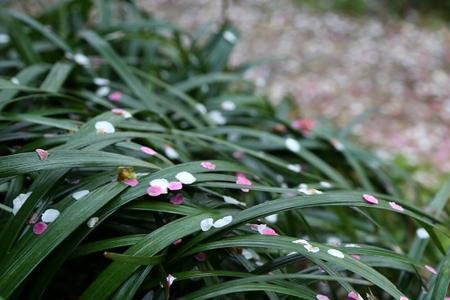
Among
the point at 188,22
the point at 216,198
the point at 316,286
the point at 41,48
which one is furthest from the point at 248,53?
the point at 216,198

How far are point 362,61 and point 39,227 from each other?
3291 mm

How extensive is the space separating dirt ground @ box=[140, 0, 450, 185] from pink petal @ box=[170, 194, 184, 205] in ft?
5.83

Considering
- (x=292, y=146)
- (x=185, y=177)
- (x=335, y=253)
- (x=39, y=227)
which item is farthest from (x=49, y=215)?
(x=292, y=146)

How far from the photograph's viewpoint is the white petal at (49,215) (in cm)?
93

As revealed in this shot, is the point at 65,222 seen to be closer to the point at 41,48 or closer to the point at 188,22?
the point at 41,48

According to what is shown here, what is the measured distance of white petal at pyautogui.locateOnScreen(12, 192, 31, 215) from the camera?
3.14ft

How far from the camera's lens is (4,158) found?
938 millimetres

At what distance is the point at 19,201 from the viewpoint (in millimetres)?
968

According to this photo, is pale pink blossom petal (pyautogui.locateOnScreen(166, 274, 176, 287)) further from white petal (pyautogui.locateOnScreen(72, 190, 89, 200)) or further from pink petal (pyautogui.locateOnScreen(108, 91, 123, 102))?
pink petal (pyautogui.locateOnScreen(108, 91, 123, 102))

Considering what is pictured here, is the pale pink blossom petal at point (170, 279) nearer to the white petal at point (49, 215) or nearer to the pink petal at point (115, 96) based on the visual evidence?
the white petal at point (49, 215)

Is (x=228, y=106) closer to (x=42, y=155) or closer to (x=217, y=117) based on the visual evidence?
(x=217, y=117)

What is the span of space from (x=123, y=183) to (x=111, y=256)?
204 mm

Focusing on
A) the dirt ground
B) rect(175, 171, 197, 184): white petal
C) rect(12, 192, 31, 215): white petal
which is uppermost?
the dirt ground


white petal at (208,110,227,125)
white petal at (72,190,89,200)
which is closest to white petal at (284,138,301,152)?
white petal at (208,110,227,125)
